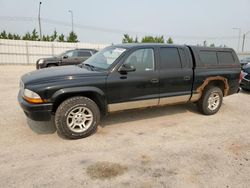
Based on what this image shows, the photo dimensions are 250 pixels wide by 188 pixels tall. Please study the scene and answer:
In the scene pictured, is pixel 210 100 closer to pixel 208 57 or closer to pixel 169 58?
pixel 208 57

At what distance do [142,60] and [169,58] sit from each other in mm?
705

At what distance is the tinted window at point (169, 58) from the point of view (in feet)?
15.4

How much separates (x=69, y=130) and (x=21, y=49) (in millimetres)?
20704

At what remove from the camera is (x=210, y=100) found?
5523 mm

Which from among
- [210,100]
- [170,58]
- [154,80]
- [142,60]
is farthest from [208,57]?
[142,60]

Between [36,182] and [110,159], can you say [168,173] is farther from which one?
[36,182]

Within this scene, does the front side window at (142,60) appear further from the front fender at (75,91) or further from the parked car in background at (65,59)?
the parked car in background at (65,59)

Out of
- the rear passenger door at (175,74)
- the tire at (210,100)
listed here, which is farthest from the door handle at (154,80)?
the tire at (210,100)

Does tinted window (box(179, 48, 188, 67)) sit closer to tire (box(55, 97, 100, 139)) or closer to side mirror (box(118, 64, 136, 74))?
side mirror (box(118, 64, 136, 74))

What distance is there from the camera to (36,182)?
2.72 metres

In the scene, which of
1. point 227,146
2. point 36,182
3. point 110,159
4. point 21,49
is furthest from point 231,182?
point 21,49

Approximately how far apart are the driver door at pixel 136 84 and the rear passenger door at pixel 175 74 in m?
0.20

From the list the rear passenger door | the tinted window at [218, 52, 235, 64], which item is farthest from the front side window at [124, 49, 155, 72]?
the tinted window at [218, 52, 235, 64]

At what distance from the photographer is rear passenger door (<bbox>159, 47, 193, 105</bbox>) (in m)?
4.67
